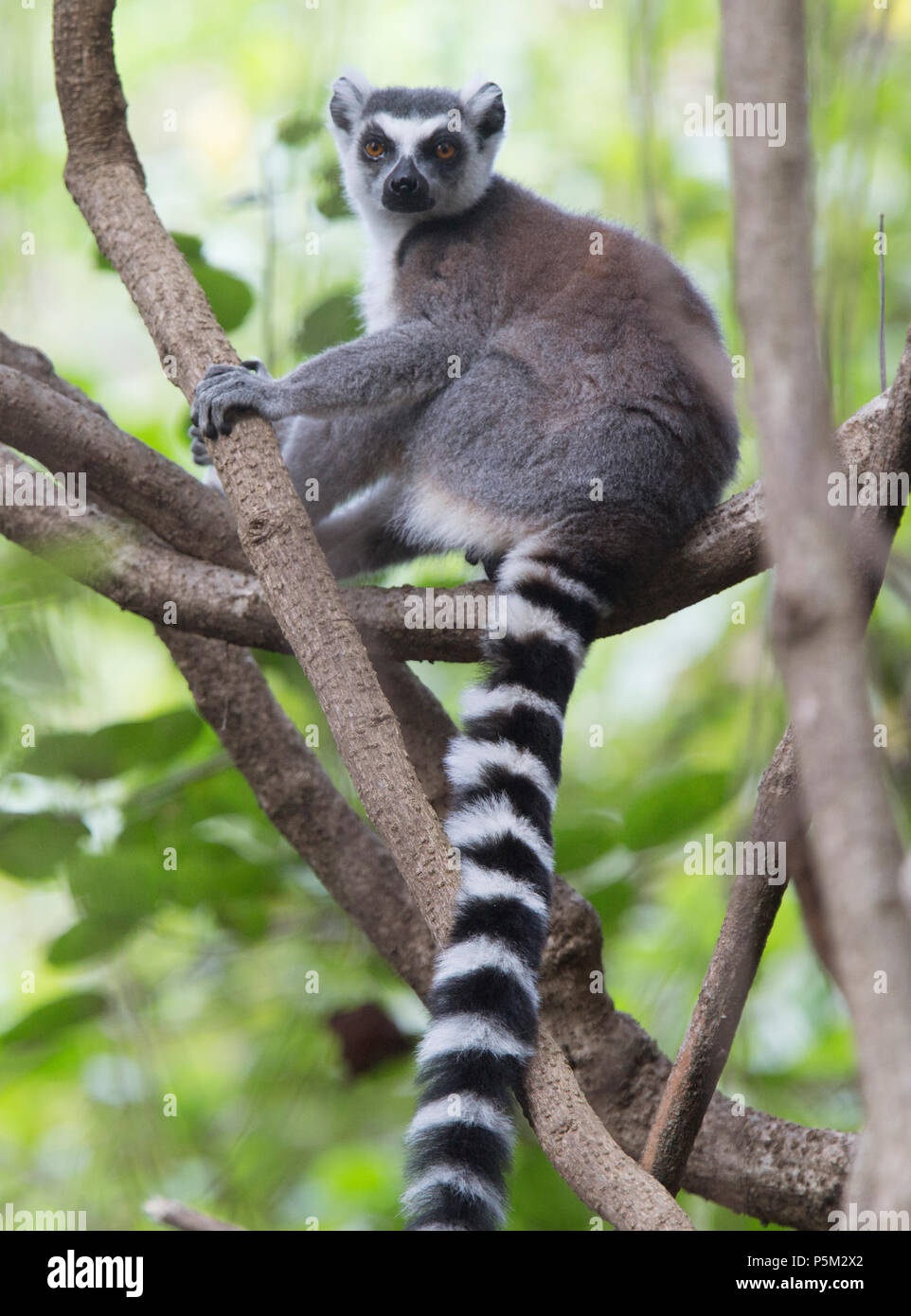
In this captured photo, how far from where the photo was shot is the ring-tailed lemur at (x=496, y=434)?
2.92m

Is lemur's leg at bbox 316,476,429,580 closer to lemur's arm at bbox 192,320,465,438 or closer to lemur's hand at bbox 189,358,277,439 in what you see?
lemur's arm at bbox 192,320,465,438

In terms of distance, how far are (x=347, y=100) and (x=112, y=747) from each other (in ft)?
11.7

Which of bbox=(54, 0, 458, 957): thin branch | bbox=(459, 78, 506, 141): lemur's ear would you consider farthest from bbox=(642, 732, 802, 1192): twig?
bbox=(459, 78, 506, 141): lemur's ear

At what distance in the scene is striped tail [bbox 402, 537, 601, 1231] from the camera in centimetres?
248

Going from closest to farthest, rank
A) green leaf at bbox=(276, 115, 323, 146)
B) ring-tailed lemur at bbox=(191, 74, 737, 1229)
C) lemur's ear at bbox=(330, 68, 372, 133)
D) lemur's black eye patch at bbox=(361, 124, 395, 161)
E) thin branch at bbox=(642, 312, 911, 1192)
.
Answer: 1. thin branch at bbox=(642, 312, 911, 1192)
2. ring-tailed lemur at bbox=(191, 74, 737, 1229)
3. green leaf at bbox=(276, 115, 323, 146)
4. lemur's black eye patch at bbox=(361, 124, 395, 161)
5. lemur's ear at bbox=(330, 68, 372, 133)

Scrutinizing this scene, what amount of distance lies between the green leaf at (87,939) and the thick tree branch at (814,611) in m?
2.65

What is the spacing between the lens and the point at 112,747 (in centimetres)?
368

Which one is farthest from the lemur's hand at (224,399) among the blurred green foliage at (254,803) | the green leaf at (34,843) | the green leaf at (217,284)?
the green leaf at (34,843)

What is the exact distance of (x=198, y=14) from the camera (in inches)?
349

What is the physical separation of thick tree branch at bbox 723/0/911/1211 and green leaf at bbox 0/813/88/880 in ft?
9.36

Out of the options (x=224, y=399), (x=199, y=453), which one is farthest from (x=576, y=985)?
(x=199, y=453)
